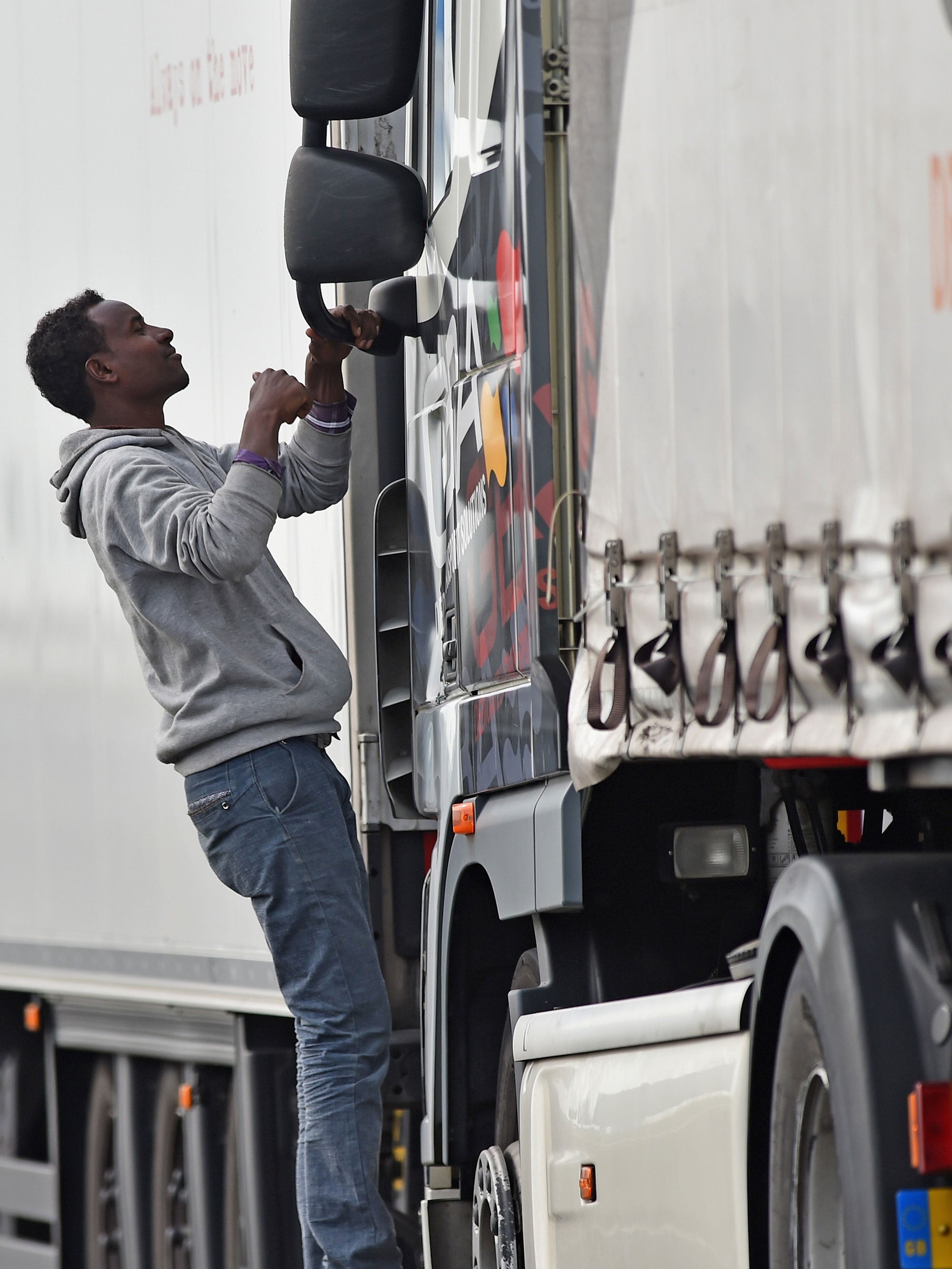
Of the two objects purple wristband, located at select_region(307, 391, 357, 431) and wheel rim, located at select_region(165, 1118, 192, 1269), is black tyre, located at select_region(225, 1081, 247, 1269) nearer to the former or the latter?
wheel rim, located at select_region(165, 1118, 192, 1269)

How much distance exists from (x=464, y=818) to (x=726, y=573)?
1.51 m

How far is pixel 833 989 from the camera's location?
2.87 m

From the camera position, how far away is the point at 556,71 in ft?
13.5

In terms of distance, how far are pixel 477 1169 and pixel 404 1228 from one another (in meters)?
1.41

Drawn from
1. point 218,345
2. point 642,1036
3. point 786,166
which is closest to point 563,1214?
point 642,1036

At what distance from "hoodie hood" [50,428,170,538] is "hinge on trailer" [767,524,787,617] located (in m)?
2.11

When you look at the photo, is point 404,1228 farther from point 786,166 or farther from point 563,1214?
Answer: point 786,166

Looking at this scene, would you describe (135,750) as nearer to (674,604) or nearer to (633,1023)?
(633,1023)

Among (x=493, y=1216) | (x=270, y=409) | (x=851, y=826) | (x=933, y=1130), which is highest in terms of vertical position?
(x=270, y=409)

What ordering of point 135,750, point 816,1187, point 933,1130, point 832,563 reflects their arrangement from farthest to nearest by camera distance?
point 135,750
point 816,1187
point 832,563
point 933,1130

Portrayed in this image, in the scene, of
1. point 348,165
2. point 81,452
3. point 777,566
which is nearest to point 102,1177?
point 81,452

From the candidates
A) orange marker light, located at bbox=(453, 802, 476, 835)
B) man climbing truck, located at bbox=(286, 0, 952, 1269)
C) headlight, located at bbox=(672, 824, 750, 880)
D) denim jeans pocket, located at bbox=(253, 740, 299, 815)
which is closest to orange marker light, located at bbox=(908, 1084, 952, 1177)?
man climbing truck, located at bbox=(286, 0, 952, 1269)

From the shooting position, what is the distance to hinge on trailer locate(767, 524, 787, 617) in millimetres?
3070

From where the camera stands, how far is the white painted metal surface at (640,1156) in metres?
3.30
